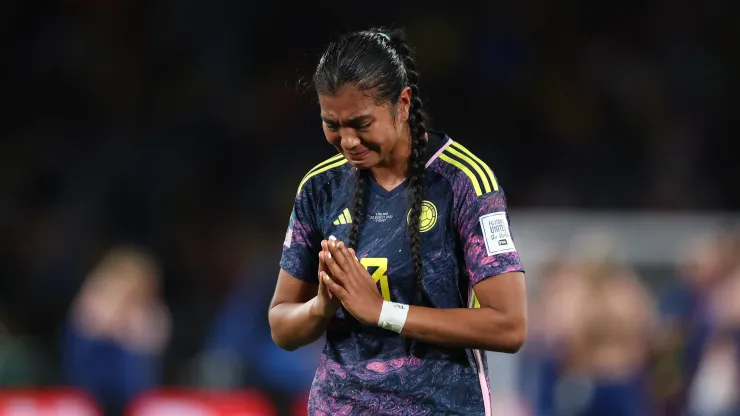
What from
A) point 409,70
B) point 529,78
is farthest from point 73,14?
point 409,70

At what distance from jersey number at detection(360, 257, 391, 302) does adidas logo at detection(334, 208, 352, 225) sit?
122 millimetres

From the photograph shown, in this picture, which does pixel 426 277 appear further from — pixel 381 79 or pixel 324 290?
pixel 381 79

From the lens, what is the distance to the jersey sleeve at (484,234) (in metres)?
2.75

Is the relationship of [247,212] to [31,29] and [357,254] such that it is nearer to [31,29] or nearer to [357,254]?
[31,29]

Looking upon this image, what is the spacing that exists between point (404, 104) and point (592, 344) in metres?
3.94

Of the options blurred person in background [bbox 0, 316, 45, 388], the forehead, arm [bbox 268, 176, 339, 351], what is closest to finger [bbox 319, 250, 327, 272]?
arm [bbox 268, 176, 339, 351]

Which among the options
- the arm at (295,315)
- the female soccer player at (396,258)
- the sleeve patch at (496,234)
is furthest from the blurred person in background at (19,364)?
the sleeve patch at (496,234)

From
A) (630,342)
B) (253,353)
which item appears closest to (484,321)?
(630,342)

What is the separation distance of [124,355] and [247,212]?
2473mm

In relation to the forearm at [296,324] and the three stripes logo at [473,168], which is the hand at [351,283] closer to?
the forearm at [296,324]

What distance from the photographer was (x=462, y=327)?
2703mm

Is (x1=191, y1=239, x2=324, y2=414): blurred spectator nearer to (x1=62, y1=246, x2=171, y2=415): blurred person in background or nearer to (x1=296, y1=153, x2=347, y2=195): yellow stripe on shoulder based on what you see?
(x1=62, y1=246, x2=171, y2=415): blurred person in background

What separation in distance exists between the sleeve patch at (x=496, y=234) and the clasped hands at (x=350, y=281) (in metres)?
0.30

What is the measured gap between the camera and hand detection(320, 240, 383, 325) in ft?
8.79
